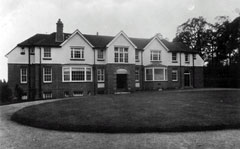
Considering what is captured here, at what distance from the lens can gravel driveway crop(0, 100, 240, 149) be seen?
7629 mm

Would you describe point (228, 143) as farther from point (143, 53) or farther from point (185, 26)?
point (185, 26)

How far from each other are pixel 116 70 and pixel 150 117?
19.2m

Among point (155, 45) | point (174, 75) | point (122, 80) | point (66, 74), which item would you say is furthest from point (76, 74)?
point (174, 75)

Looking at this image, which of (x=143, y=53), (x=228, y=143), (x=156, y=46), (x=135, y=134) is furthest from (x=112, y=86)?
(x=228, y=143)

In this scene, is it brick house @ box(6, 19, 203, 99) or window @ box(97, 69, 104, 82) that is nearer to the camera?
brick house @ box(6, 19, 203, 99)

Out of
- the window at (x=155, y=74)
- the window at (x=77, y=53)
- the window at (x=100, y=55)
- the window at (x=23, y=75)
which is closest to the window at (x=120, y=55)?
the window at (x=100, y=55)

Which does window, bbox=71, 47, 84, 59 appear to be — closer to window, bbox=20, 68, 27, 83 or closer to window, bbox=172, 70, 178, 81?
window, bbox=20, 68, 27, 83

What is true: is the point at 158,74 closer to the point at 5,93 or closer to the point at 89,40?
the point at 89,40

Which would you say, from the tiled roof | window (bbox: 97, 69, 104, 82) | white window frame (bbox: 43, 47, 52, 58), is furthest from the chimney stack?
window (bbox: 97, 69, 104, 82)

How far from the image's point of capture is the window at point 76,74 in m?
29.3

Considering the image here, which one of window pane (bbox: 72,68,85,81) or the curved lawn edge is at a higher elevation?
window pane (bbox: 72,68,85,81)

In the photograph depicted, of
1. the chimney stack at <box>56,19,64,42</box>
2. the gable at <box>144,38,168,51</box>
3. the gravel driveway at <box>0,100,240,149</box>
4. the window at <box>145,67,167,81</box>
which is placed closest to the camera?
the gravel driveway at <box>0,100,240,149</box>

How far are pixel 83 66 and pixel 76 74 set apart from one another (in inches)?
60.2

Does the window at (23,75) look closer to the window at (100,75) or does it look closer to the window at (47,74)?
the window at (47,74)
